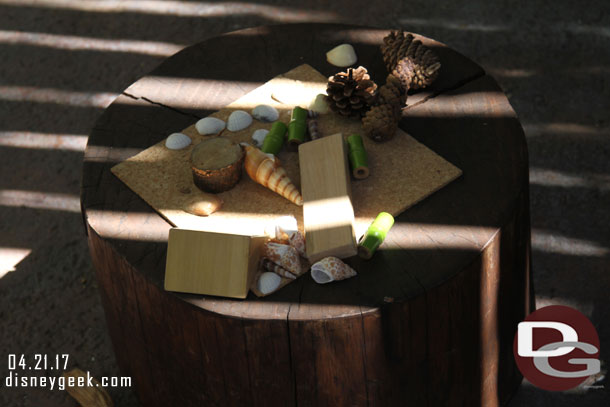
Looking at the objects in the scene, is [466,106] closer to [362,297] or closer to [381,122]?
[381,122]

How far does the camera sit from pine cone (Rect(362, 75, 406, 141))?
6.28 ft

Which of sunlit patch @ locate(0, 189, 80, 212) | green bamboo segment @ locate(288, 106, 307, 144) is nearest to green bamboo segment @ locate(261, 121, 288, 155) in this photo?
green bamboo segment @ locate(288, 106, 307, 144)

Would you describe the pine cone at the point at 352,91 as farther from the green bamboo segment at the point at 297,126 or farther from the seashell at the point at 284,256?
the seashell at the point at 284,256

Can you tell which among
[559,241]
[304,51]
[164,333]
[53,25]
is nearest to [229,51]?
[304,51]

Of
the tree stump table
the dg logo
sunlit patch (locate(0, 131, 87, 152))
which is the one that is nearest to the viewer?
the tree stump table

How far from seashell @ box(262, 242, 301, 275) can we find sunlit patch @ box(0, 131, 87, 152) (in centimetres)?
171

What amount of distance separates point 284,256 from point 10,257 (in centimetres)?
150

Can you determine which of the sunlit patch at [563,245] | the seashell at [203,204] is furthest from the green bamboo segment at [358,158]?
the sunlit patch at [563,245]

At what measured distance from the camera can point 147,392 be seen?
2029mm

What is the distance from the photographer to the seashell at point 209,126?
199cm

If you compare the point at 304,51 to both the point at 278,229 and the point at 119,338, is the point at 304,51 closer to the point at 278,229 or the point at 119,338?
the point at 278,229

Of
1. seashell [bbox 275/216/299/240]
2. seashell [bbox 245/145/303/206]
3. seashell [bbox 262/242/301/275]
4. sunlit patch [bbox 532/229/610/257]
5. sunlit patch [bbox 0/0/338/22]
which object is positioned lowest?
sunlit patch [bbox 532/229/610/257]

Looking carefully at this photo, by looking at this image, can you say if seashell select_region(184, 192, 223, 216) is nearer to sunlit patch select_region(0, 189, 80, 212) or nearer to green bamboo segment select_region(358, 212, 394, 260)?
green bamboo segment select_region(358, 212, 394, 260)

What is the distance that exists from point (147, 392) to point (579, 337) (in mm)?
1324
